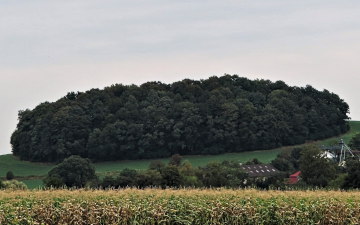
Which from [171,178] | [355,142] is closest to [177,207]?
[171,178]

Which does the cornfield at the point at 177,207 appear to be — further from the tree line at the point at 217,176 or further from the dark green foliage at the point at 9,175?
the dark green foliage at the point at 9,175

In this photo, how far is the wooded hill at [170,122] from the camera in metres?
138

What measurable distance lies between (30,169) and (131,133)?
18.8m

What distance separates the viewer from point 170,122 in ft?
472

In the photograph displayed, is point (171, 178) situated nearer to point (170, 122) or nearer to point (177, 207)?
point (177, 207)

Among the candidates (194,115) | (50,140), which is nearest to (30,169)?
(50,140)

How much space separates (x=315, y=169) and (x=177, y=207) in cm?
6140

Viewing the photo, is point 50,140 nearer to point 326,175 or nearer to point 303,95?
point 303,95

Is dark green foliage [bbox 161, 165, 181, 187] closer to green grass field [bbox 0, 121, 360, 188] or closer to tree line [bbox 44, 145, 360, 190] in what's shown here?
tree line [bbox 44, 145, 360, 190]

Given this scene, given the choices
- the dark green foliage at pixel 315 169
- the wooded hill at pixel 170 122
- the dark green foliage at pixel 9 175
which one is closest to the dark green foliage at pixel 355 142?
the wooded hill at pixel 170 122

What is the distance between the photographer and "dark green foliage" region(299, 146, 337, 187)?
285 feet

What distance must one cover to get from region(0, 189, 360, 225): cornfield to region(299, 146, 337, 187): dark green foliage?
51.4 meters

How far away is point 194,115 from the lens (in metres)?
147

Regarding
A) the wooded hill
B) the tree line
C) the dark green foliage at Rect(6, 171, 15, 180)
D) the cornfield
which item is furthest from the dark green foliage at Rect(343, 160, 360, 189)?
the wooded hill
